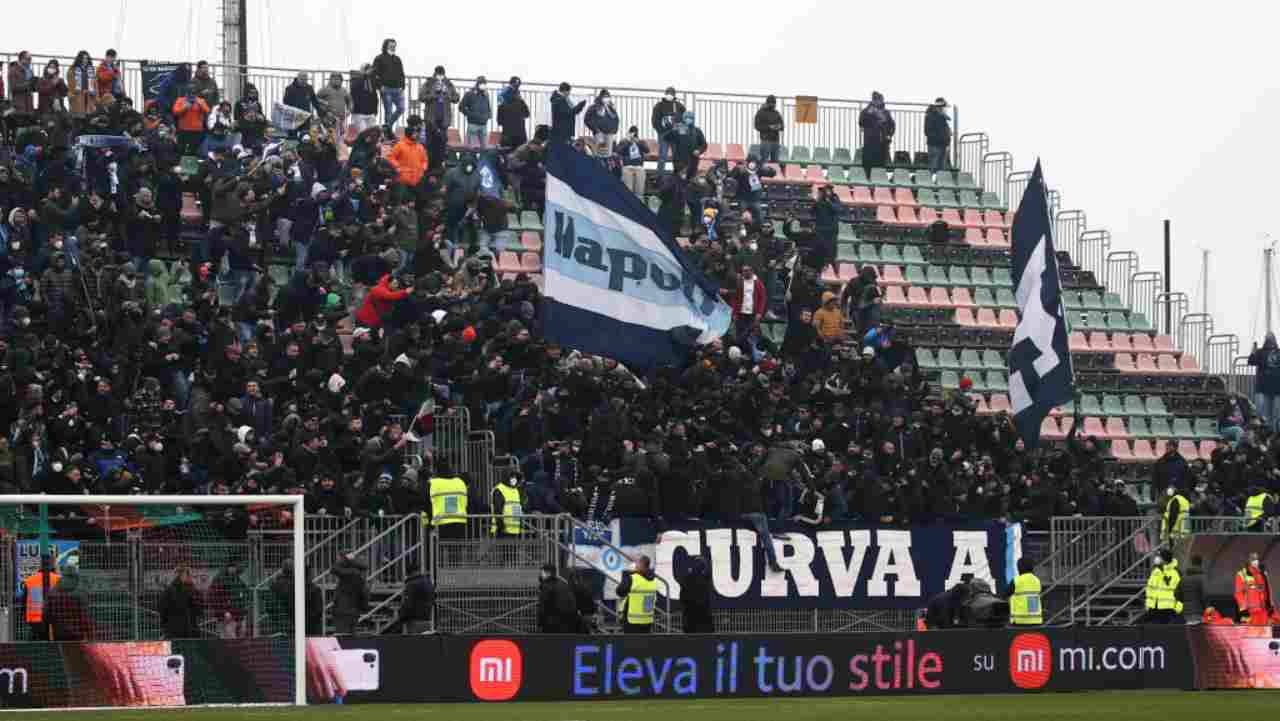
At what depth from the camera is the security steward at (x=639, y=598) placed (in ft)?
102

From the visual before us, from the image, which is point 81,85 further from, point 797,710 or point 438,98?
point 797,710

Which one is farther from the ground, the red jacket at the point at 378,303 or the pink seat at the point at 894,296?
the pink seat at the point at 894,296

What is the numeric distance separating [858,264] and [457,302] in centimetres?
1238

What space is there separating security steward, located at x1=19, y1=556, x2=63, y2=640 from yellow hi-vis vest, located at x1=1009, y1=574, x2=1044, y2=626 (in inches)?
530

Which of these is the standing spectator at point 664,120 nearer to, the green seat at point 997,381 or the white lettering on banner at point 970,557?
the green seat at point 997,381

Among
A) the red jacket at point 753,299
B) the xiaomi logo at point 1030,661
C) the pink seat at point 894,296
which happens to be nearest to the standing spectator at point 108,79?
the red jacket at point 753,299

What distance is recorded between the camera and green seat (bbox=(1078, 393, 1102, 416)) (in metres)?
45.2

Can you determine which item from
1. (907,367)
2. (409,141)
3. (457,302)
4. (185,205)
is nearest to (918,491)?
(907,367)

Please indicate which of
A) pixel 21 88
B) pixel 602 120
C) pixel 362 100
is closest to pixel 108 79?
pixel 21 88

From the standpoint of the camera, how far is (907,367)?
131 feet

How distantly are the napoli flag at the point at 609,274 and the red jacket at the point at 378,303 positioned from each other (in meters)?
5.77

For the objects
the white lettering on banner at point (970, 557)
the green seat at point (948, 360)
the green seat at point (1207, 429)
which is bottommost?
the white lettering on banner at point (970, 557)

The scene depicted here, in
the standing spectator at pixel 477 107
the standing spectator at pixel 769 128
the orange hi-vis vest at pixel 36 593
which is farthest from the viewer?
the standing spectator at pixel 769 128

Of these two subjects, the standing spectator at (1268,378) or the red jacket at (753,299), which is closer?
the red jacket at (753,299)
